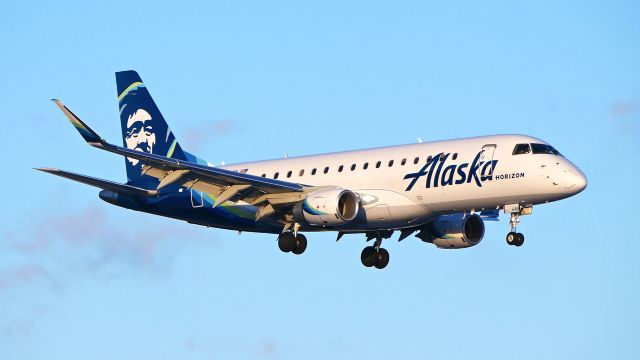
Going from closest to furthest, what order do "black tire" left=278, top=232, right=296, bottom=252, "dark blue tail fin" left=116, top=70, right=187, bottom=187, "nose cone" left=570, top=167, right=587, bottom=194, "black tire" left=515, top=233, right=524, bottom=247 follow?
"nose cone" left=570, top=167, right=587, bottom=194, "black tire" left=515, top=233, right=524, bottom=247, "black tire" left=278, top=232, right=296, bottom=252, "dark blue tail fin" left=116, top=70, right=187, bottom=187

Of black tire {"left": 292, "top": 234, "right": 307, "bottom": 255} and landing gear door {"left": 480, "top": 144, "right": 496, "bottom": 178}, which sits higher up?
landing gear door {"left": 480, "top": 144, "right": 496, "bottom": 178}

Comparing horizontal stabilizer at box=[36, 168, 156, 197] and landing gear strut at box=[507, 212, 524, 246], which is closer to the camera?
landing gear strut at box=[507, 212, 524, 246]

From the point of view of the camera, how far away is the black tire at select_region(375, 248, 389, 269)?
70.1 metres

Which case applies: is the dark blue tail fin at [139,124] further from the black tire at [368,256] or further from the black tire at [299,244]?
the black tire at [368,256]

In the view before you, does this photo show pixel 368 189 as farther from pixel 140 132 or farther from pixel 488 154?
pixel 140 132

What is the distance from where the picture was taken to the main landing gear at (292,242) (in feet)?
213

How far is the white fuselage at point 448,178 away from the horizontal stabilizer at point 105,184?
848 cm

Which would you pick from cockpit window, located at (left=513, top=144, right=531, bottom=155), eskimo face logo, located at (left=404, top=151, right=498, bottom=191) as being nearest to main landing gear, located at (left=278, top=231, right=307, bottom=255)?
eskimo face logo, located at (left=404, top=151, right=498, bottom=191)

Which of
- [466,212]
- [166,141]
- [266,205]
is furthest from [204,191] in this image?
[466,212]

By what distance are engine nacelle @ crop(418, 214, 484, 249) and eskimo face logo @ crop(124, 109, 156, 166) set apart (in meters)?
14.4

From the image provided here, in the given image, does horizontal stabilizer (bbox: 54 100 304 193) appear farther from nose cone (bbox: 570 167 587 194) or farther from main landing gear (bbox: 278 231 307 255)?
nose cone (bbox: 570 167 587 194)

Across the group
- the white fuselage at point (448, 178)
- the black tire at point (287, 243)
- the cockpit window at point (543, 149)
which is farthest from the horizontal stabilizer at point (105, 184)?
the cockpit window at point (543, 149)

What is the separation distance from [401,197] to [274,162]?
8.42 metres

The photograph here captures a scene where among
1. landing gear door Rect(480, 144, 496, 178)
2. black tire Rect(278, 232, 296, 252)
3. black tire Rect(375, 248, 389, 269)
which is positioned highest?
landing gear door Rect(480, 144, 496, 178)
